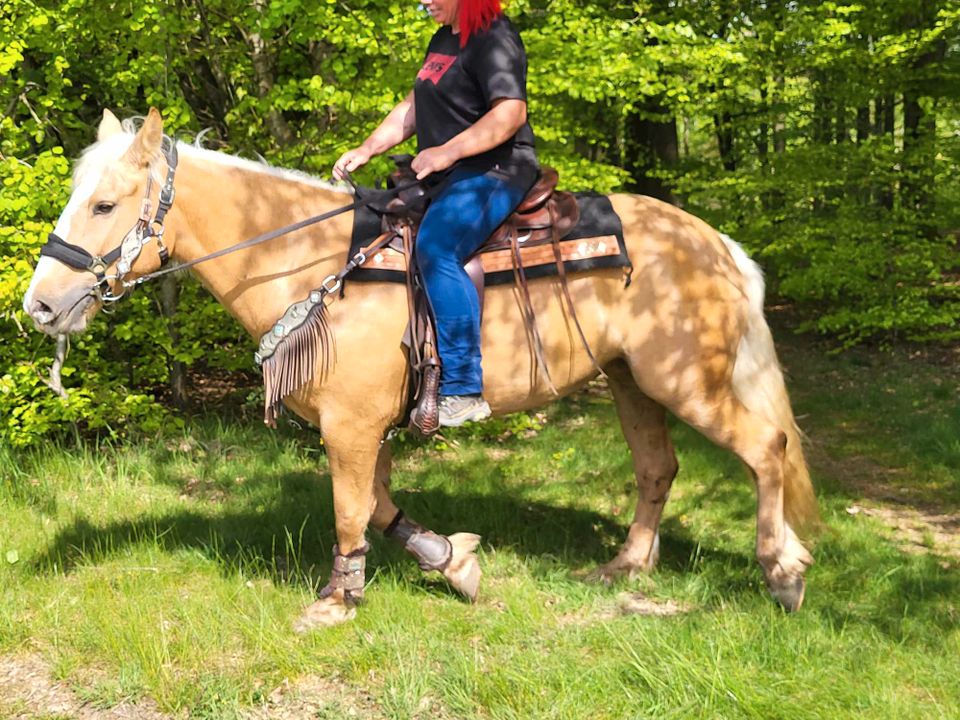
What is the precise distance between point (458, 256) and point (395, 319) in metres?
0.40

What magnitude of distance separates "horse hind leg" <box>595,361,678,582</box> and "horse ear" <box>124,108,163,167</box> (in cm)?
→ 253

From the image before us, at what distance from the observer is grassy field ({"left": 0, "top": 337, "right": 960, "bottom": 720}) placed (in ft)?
11.6

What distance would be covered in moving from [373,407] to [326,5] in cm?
354

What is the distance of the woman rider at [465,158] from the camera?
383cm

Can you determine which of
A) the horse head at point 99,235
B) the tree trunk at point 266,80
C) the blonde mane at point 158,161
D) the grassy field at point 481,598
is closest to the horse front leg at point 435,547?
the grassy field at point 481,598

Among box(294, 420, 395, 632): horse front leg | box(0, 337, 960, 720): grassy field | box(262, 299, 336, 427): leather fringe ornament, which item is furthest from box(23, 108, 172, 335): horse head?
box(0, 337, 960, 720): grassy field

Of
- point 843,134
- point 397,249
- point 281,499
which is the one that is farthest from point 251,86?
point 843,134

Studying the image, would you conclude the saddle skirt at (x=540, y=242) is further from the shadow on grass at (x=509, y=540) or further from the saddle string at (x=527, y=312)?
the shadow on grass at (x=509, y=540)

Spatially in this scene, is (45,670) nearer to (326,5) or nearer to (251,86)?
(326,5)

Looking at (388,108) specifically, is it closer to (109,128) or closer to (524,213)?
(524,213)

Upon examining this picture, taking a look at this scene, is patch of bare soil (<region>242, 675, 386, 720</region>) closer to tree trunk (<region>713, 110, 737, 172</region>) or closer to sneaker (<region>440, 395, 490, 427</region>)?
sneaker (<region>440, 395, 490, 427</region>)

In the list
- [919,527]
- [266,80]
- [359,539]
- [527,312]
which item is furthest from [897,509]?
[266,80]

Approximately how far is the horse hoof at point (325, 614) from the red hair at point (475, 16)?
2595 millimetres

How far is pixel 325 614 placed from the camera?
163 inches
